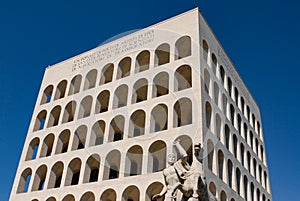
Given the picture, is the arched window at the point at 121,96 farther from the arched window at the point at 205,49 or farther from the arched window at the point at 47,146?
the arched window at the point at 47,146

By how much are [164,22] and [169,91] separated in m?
7.12

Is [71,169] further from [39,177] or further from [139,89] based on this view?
[139,89]

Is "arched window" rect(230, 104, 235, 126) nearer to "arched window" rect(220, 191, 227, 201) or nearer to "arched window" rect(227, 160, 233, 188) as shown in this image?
"arched window" rect(227, 160, 233, 188)

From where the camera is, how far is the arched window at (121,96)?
2539cm

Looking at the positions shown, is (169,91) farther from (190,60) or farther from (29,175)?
(29,175)

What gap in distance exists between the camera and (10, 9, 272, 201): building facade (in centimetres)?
2097

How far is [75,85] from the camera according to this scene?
1153 inches

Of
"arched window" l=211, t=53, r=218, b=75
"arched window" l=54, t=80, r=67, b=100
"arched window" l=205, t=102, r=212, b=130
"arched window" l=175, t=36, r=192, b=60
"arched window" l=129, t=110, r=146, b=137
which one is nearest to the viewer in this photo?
"arched window" l=205, t=102, r=212, b=130

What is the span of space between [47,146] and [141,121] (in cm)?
888

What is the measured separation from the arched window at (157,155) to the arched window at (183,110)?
166 centimetres

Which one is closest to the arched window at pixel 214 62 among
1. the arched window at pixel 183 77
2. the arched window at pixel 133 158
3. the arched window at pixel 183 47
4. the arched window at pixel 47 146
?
the arched window at pixel 183 47

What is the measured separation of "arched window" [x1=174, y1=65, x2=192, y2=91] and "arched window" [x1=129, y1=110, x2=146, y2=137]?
131 inches

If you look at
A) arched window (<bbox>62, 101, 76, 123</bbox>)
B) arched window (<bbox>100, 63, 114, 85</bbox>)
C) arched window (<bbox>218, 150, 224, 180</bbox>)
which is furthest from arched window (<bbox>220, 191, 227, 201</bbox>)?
arched window (<bbox>62, 101, 76, 123</bbox>)

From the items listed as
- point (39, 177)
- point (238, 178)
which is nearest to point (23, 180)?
point (39, 177)
